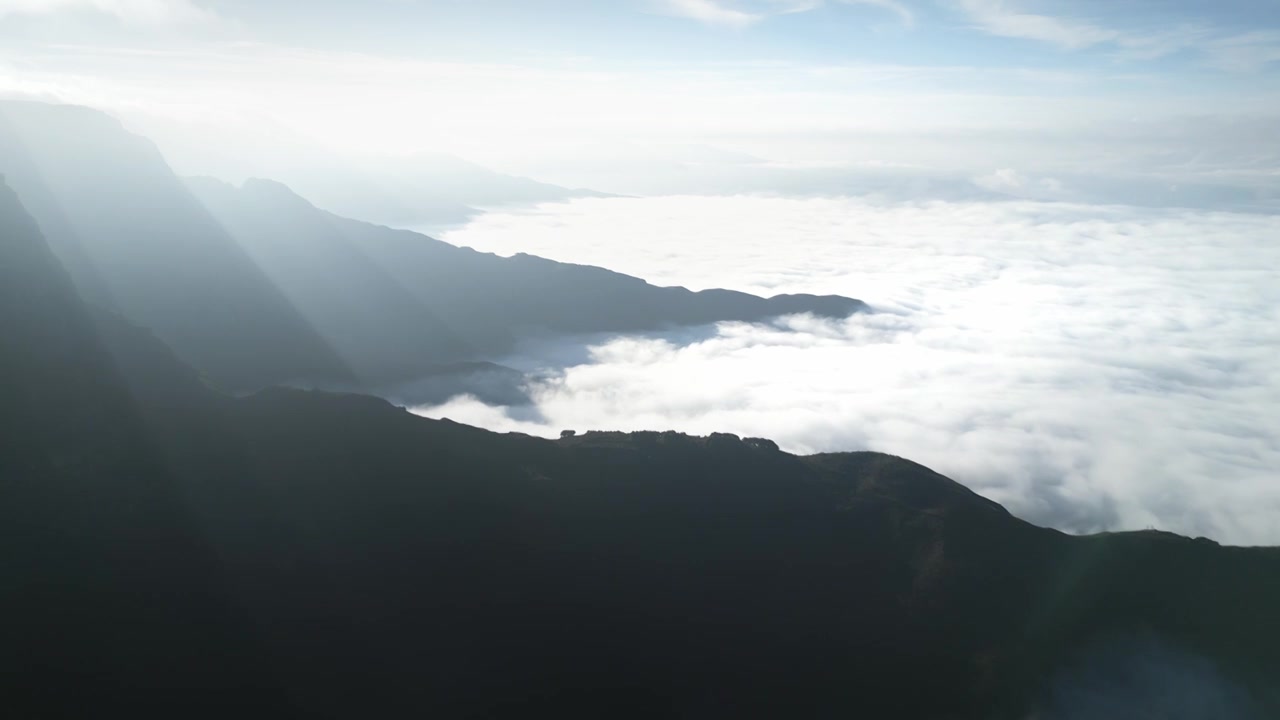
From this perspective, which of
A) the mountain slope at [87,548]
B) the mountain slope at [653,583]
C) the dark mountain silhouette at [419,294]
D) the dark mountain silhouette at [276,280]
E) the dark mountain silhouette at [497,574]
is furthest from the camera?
the dark mountain silhouette at [419,294]

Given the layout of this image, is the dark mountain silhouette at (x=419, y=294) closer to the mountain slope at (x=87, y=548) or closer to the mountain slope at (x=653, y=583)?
the mountain slope at (x=653, y=583)

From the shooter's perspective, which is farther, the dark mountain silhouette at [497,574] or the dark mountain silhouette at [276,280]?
the dark mountain silhouette at [276,280]

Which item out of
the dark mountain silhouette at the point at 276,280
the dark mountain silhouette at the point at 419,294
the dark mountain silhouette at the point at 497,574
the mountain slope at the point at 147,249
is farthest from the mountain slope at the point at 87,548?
the dark mountain silhouette at the point at 419,294

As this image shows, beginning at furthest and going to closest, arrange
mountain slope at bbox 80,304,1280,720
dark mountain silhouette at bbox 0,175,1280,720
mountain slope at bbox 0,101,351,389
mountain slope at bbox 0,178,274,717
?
mountain slope at bbox 0,101,351,389 → mountain slope at bbox 80,304,1280,720 → dark mountain silhouette at bbox 0,175,1280,720 → mountain slope at bbox 0,178,274,717

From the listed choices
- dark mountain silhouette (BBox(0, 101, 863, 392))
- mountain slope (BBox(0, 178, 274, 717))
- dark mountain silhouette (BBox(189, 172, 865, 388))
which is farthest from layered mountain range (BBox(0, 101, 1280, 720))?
dark mountain silhouette (BBox(189, 172, 865, 388))

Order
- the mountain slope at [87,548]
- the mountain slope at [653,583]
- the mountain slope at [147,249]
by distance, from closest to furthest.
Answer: the mountain slope at [87,548] → the mountain slope at [653,583] → the mountain slope at [147,249]

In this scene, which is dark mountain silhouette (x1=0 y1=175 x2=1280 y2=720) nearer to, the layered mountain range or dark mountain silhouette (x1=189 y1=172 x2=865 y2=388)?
the layered mountain range

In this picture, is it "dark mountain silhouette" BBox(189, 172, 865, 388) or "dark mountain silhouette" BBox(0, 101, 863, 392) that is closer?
"dark mountain silhouette" BBox(0, 101, 863, 392)
